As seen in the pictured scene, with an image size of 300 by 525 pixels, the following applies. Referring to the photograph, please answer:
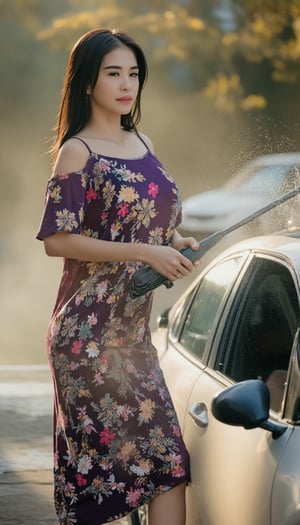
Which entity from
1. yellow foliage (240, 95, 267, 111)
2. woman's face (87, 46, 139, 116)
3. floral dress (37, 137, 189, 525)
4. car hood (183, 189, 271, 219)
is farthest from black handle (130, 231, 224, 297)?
yellow foliage (240, 95, 267, 111)

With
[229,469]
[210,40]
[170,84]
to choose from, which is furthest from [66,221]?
[170,84]

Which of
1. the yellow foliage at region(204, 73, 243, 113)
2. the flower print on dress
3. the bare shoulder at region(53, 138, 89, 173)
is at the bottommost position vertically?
the flower print on dress

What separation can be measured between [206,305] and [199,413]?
71cm

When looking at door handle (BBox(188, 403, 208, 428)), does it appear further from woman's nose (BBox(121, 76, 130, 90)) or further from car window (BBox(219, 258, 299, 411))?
woman's nose (BBox(121, 76, 130, 90))

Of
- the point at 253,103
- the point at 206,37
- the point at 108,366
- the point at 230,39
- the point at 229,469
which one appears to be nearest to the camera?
the point at 229,469

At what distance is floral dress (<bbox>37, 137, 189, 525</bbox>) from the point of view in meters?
3.79

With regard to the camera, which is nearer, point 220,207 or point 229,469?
point 229,469

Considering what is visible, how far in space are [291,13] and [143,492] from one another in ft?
54.1

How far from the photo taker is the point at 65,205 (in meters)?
3.80

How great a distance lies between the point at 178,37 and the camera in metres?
22.8

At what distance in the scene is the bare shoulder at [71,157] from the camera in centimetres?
384

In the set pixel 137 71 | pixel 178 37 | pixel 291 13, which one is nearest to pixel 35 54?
pixel 178 37

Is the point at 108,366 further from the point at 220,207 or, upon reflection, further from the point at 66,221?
the point at 220,207

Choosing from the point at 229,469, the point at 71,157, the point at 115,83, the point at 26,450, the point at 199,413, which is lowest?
the point at 26,450
